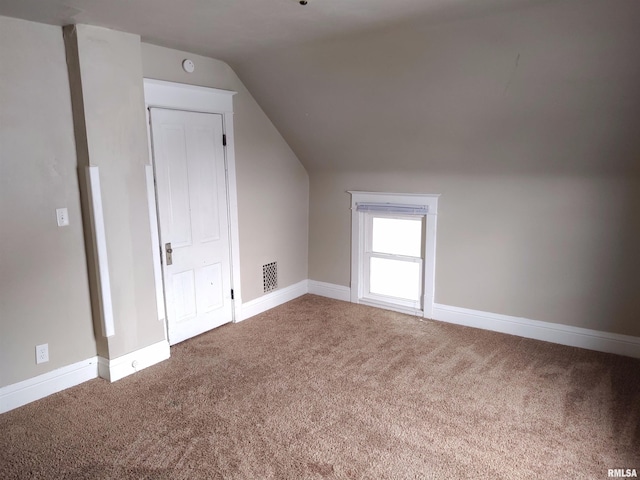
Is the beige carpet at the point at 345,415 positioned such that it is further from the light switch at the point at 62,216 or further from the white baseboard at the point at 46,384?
the light switch at the point at 62,216

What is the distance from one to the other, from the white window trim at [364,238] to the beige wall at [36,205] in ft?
8.51

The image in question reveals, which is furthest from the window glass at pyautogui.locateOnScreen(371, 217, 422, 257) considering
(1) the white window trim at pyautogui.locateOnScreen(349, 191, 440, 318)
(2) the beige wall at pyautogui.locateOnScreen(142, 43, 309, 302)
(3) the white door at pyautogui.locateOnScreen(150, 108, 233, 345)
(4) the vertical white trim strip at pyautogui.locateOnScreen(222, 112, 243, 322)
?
(3) the white door at pyautogui.locateOnScreen(150, 108, 233, 345)

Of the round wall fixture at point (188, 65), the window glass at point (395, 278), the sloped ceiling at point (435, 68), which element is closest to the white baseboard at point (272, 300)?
the window glass at point (395, 278)

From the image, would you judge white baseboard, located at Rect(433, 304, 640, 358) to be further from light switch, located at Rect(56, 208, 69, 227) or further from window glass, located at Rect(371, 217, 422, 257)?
light switch, located at Rect(56, 208, 69, 227)

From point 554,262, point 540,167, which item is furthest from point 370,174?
point 554,262

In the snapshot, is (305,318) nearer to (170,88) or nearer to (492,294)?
(492,294)

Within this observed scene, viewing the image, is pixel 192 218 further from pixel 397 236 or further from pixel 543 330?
pixel 543 330

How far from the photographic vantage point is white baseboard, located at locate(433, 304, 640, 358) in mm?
3320

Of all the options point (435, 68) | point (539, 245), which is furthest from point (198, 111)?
point (539, 245)

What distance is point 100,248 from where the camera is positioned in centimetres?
289

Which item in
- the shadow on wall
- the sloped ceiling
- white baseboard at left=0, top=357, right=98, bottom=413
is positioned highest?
the sloped ceiling

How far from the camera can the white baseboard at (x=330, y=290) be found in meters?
4.75

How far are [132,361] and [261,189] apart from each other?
1.95m

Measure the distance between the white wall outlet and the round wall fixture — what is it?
226cm
